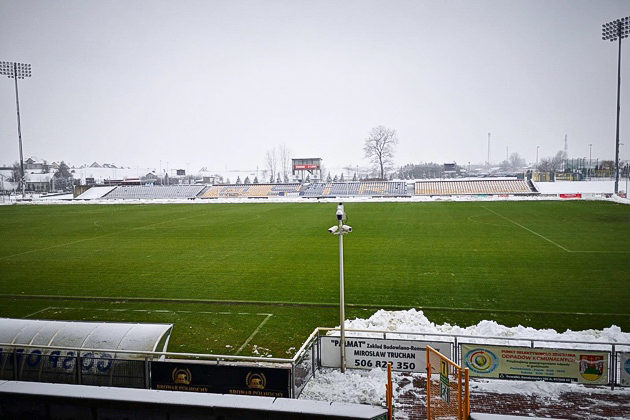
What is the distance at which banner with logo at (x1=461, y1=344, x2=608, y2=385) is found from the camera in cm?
991

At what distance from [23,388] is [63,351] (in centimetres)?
400

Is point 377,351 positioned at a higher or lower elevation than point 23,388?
lower

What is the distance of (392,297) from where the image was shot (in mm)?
18516

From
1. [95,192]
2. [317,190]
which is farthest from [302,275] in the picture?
[95,192]

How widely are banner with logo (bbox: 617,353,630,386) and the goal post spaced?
3465mm

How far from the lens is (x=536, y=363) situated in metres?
10.1

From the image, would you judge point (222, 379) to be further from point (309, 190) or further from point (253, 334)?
point (309, 190)

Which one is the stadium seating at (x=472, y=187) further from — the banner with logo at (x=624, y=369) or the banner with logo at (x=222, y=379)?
the banner with logo at (x=222, y=379)

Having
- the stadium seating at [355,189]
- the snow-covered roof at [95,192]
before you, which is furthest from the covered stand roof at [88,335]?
the snow-covered roof at [95,192]

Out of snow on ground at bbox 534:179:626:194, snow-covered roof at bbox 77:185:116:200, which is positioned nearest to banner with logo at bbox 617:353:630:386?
snow on ground at bbox 534:179:626:194

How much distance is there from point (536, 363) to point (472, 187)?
76.5m

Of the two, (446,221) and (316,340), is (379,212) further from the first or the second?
(316,340)

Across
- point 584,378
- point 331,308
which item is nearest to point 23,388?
point 584,378

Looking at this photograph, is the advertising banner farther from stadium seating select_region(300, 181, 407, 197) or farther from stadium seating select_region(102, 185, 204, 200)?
stadium seating select_region(102, 185, 204, 200)
